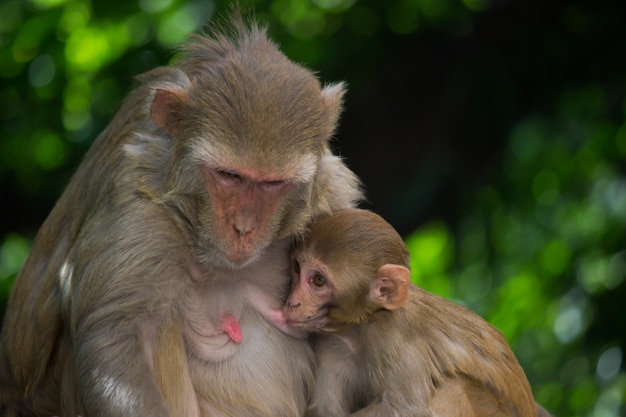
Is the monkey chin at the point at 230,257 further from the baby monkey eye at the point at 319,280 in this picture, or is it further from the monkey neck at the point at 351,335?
the monkey neck at the point at 351,335

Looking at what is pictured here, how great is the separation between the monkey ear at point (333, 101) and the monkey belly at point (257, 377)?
1.07m

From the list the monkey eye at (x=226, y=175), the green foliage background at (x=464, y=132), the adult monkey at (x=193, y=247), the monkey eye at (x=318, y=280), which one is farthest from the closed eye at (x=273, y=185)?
the green foliage background at (x=464, y=132)

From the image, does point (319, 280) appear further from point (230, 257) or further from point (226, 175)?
point (226, 175)

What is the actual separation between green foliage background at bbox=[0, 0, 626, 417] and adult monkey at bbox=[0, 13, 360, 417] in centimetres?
365

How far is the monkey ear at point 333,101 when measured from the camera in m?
5.79

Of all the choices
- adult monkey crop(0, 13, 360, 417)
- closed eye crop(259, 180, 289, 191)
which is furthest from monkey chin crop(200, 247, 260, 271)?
closed eye crop(259, 180, 289, 191)

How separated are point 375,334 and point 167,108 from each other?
1518 mm

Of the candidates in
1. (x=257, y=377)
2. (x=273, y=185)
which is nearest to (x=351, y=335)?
(x=257, y=377)

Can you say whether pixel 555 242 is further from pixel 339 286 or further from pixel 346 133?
pixel 339 286

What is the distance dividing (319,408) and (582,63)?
6229 millimetres

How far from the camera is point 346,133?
12273 millimetres

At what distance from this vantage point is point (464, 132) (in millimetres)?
11672

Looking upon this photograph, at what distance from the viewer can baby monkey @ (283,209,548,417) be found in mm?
5789

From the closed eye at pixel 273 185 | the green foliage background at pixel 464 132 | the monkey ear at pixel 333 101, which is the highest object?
the monkey ear at pixel 333 101
